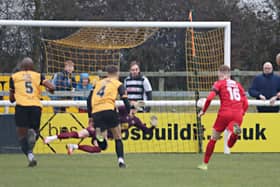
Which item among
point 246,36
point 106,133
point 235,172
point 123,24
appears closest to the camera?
point 235,172

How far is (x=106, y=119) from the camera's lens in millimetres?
13539

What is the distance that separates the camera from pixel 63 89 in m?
17.6

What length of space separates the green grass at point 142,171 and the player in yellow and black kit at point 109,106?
0.48 m

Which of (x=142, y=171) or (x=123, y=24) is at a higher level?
(x=123, y=24)

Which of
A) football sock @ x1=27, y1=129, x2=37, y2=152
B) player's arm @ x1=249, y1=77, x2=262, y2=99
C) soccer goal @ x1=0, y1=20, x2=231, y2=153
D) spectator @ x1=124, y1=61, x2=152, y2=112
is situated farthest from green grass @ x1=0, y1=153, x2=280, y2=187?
spectator @ x1=124, y1=61, x2=152, y2=112

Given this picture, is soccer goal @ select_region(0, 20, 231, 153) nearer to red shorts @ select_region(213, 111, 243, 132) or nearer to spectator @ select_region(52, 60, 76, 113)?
spectator @ select_region(52, 60, 76, 113)

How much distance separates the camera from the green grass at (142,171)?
38.0ft

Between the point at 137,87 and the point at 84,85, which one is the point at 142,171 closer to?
the point at 137,87

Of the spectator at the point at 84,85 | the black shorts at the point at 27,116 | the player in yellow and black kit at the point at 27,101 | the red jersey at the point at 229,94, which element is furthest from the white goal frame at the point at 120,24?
the red jersey at the point at 229,94

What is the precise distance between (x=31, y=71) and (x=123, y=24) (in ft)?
10.4

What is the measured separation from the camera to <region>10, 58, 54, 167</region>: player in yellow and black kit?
13992 millimetres

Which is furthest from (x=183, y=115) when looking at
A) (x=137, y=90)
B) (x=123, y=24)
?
(x=123, y=24)

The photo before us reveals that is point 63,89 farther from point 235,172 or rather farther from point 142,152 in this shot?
point 235,172

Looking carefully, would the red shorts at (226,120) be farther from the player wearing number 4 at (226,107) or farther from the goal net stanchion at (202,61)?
the goal net stanchion at (202,61)
